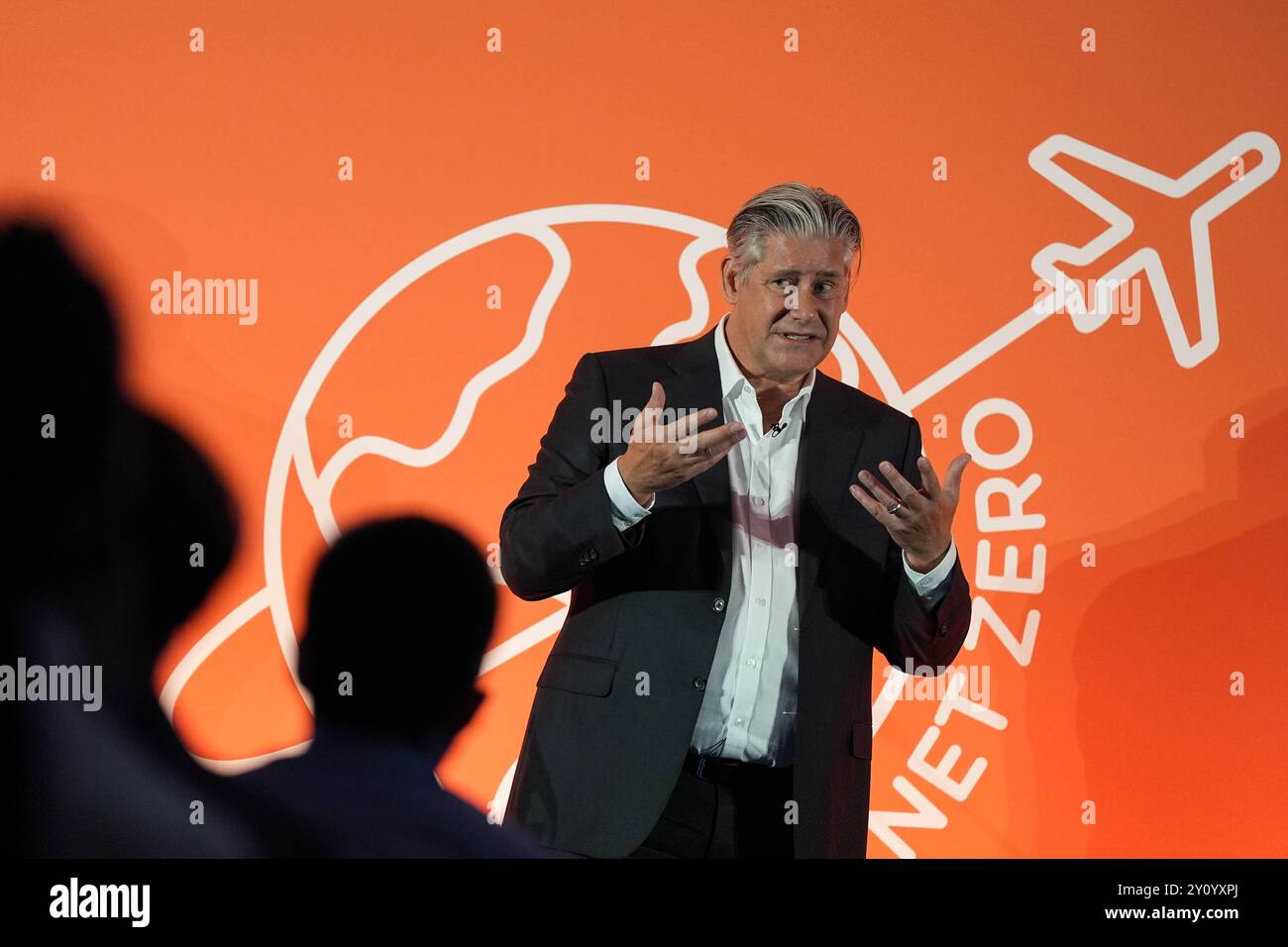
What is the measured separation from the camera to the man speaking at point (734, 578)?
6.75ft

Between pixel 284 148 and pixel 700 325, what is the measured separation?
119 cm

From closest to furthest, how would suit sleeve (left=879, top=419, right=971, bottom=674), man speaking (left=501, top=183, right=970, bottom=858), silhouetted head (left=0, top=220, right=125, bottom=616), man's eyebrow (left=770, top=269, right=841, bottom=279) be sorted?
man speaking (left=501, top=183, right=970, bottom=858)
suit sleeve (left=879, top=419, right=971, bottom=674)
man's eyebrow (left=770, top=269, right=841, bottom=279)
silhouetted head (left=0, top=220, right=125, bottom=616)

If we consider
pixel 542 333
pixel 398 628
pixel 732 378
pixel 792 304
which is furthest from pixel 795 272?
pixel 398 628

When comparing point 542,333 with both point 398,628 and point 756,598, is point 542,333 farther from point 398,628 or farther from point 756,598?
point 756,598

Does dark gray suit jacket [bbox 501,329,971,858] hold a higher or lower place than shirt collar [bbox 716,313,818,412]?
lower

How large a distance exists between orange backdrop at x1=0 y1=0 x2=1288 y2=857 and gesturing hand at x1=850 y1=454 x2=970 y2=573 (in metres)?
1.40

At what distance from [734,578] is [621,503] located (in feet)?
1.00

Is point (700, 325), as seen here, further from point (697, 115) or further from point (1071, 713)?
point (1071, 713)

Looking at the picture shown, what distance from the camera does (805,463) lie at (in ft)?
7.59

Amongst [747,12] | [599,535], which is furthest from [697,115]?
[599,535]

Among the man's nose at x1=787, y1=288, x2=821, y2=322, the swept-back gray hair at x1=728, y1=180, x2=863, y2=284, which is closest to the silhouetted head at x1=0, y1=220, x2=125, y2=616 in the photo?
the swept-back gray hair at x1=728, y1=180, x2=863, y2=284

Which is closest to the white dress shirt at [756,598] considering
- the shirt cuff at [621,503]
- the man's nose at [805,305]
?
the shirt cuff at [621,503]

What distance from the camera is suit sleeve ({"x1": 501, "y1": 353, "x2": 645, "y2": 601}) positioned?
2.01 m

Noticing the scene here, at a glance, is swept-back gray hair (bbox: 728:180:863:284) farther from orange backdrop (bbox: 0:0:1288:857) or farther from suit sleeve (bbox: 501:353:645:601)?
orange backdrop (bbox: 0:0:1288:857)
